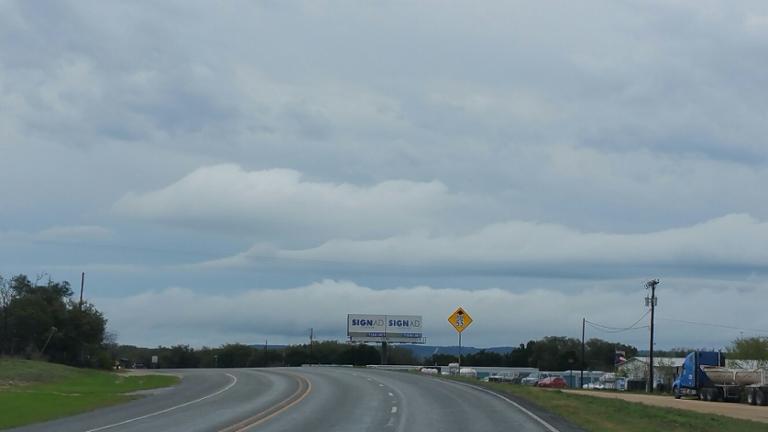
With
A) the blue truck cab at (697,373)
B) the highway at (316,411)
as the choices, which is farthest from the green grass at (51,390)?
the blue truck cab at (697,373)

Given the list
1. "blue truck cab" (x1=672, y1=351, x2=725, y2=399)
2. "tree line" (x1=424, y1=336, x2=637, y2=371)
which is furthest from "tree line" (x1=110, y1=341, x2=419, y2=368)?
"blue truck cab" (x1=672, y1=351, x2=725, y2=399)

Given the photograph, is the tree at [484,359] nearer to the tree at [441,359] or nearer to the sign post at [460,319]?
the tree at [441,359]

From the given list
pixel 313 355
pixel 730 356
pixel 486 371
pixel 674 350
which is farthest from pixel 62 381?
pixel 674 350

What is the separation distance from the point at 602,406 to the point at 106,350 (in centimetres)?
5397

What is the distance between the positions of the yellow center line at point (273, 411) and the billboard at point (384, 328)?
75.5 m

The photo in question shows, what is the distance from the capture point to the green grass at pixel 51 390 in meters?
31.1

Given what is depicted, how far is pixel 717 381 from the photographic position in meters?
58.0

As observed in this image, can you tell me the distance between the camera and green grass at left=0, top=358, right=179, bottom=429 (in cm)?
3112

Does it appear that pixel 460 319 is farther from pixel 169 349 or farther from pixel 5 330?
pixel 169 349

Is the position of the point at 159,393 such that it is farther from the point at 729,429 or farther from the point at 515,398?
the point at 729,429

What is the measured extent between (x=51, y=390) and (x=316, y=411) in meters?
18.5

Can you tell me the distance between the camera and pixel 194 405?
35.6 m

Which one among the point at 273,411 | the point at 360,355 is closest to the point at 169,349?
the point at 360,355

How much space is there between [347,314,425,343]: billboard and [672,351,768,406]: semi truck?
62788mm
